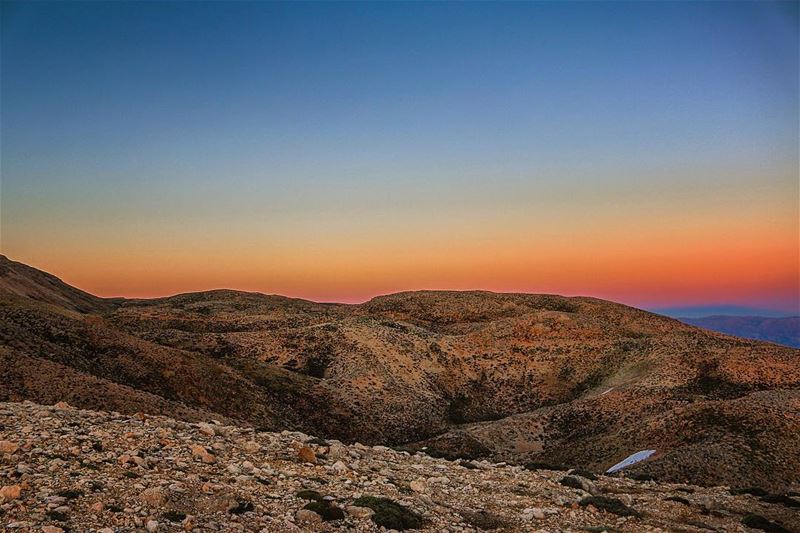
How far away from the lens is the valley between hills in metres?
36.2

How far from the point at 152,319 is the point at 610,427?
265ft

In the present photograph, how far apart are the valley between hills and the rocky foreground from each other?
361 cm

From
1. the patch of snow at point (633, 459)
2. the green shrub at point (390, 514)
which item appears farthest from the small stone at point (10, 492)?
the patch of snow at point (633, 459)

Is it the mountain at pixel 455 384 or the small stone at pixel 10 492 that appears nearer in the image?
the small stone at pixel 10 492

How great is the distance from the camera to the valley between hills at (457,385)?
119 feet

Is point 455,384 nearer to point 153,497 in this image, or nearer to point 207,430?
point 207,430

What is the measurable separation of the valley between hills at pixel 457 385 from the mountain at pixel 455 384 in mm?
206

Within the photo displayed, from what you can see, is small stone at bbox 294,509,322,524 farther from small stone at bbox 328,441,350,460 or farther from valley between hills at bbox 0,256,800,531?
valley between hills at bbox 0,256,800,531

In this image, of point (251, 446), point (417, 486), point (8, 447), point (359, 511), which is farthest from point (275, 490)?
point (8, 447)

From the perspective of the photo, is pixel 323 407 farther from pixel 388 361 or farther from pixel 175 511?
pixel 175 511

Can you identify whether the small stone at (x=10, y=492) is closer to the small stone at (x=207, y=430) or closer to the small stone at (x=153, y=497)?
the small stone at (x=153, y=497)

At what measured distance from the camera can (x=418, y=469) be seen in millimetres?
22609

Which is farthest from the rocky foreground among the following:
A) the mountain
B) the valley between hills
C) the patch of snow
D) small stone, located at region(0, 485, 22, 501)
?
the patch of snow

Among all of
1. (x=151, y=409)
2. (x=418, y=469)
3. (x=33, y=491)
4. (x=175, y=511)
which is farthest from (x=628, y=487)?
(x=151, y=409)
